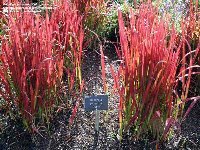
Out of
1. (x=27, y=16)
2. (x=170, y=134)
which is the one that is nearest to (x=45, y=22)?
(x=27, y=16)

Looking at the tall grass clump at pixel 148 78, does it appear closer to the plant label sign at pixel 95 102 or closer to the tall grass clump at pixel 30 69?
the plant label sign at pixel 95 102

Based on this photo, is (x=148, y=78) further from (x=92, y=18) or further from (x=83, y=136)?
(x=92, y=18)

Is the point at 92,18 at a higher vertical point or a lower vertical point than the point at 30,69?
higher

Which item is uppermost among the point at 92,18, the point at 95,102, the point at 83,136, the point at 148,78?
the point at 92,18

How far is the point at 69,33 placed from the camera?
7.81 feet

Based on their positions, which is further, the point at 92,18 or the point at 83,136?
the point at 92,18

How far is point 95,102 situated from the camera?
2.16 m

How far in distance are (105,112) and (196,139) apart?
547 millimetres

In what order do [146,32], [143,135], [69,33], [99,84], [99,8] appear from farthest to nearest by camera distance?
1. [99,8]
2. [99,84]
3. [69,33]
4. [143,135]
5. [146,32]

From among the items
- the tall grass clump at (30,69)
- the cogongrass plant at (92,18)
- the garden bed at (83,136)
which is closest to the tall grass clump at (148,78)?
the garden bed at (83,136)

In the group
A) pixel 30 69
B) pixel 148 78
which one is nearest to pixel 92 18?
pixel 30 69

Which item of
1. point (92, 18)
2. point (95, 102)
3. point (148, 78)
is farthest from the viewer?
point (92, 18)

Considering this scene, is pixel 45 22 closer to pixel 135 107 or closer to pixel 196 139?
pixel 135 107

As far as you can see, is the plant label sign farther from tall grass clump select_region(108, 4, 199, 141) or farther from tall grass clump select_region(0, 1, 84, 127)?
tall grass clump select_region(0, 1, 84, 127)
